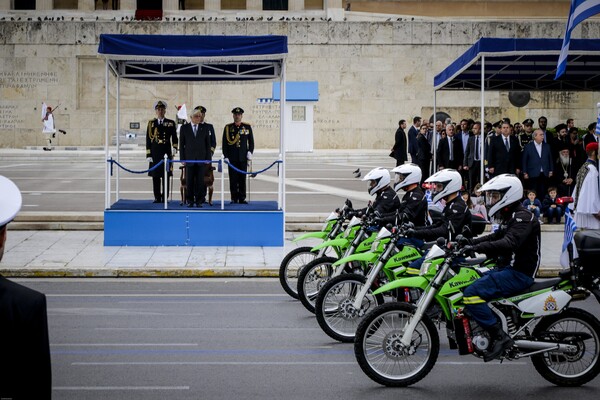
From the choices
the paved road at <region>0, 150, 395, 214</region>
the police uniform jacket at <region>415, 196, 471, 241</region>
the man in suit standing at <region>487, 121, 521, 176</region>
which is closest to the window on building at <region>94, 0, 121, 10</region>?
the paved road at <region>0, 150, 395, 214</region>

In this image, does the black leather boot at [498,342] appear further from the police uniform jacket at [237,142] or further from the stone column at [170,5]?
the stone column at [170,5]

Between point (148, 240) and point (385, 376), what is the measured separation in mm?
9559

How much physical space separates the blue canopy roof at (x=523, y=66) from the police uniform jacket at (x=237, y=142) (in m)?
4.93

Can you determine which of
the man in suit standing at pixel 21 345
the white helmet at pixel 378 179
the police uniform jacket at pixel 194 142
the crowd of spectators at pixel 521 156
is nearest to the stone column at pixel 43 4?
the crowd of spectators at pixel 521 156

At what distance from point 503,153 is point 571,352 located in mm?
13213

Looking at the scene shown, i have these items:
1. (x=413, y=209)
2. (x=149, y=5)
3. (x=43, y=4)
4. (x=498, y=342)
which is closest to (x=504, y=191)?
(x=498, y=342)

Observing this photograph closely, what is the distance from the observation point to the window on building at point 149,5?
6131cm

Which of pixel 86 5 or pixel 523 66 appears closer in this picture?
pixel 523 66

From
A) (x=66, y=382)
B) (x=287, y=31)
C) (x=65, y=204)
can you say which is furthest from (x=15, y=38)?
(x=66, y=382)

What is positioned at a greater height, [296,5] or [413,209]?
[296,5]

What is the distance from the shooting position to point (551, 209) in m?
20.6

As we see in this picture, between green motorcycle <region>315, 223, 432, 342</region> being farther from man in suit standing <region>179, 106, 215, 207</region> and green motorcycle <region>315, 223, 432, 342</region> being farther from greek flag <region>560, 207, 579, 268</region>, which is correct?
man in suit standing <region>179, 106, 215, 207</region>

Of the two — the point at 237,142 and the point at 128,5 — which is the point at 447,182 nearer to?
the point at 237,142

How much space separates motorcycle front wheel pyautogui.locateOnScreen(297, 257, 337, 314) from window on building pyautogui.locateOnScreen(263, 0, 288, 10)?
5312 cm
